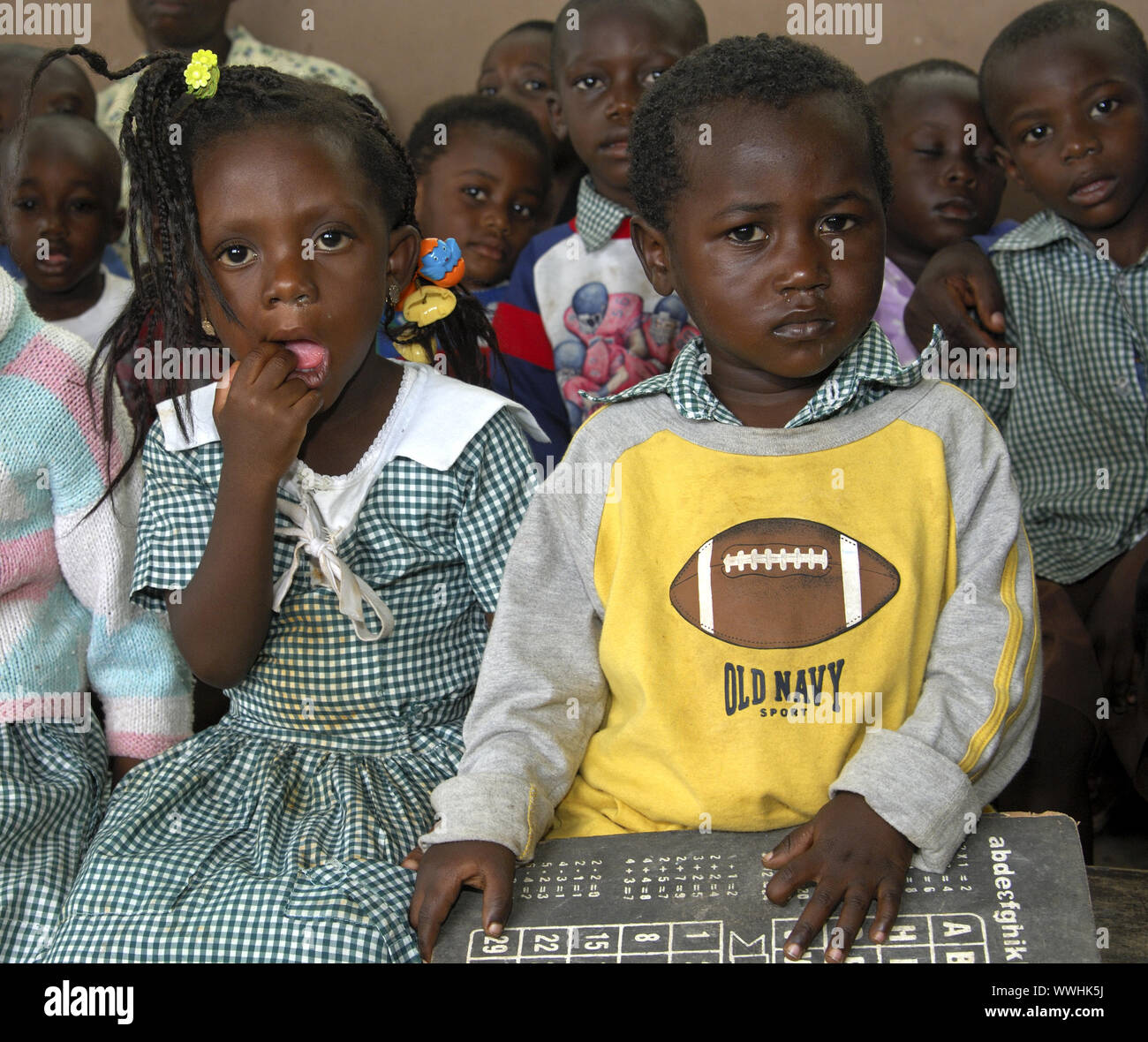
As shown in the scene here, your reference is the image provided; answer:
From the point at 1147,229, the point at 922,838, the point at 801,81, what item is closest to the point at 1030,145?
the point at 1147,229

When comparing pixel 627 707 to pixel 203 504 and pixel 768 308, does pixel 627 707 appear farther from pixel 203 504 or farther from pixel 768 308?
pixel 203 504

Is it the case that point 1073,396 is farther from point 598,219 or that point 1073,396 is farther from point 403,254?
point 403,254

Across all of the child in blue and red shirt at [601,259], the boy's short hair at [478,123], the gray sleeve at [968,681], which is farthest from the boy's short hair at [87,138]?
the gray sleeve at [968,681]

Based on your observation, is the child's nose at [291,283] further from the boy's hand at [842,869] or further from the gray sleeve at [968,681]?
the boy's hand at [842,869]

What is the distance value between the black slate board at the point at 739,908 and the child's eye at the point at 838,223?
2.46 feet

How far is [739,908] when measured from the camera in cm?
135

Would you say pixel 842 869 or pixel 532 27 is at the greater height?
pixel 532 27

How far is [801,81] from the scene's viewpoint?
5.30ft

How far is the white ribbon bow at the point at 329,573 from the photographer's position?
169 centimetres

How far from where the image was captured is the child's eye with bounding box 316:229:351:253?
1.70 meters

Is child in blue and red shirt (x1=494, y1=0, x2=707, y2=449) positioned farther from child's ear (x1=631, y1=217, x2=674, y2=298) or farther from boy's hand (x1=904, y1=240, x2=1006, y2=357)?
child's ear (x1=631, y1=217, x2=674, y2=298)

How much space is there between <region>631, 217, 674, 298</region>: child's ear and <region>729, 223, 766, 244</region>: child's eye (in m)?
0.16

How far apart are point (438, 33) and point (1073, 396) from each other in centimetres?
252

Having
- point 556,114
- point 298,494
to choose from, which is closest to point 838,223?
point 298,494
